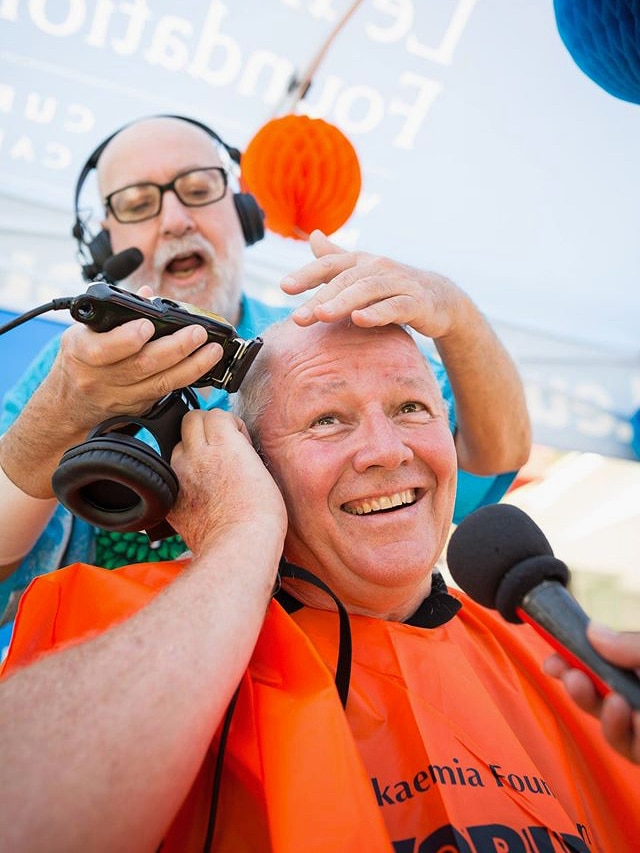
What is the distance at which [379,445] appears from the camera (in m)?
1.60

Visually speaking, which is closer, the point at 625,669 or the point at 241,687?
the point at 625,669

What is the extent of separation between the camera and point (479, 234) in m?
3.48

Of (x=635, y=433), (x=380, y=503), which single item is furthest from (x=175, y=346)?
(x=635, y=433)

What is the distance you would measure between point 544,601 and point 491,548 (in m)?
0.14

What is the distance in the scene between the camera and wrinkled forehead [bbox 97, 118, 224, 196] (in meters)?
2.63

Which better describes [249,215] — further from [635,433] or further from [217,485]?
[635,433]

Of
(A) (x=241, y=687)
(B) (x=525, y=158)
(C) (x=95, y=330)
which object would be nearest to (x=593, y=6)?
(C) (x=95, y=330)

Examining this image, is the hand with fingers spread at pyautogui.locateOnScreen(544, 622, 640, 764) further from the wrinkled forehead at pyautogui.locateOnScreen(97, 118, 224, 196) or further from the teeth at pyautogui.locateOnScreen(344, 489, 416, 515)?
the wrinkled forehead at pyautogui.locateOnScreen(97, 118, 224, 196)

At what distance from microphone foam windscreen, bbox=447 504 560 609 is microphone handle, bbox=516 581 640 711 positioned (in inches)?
2.6

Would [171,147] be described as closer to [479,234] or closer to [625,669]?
[479,234]

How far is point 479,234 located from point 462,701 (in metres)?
2.59

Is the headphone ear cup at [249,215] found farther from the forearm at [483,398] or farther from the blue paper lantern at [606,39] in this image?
the blue paper lantern at [606,39]

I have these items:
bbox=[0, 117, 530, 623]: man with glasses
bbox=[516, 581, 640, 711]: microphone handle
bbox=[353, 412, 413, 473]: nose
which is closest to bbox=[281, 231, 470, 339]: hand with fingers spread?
bbox=[0, 117, 530, 623]: man with glasses

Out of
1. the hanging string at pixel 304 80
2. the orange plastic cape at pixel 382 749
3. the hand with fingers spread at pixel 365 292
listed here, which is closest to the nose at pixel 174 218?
the hanging string at pixel 304 80
